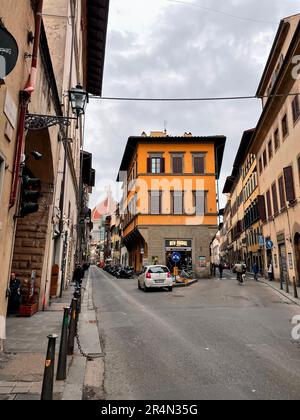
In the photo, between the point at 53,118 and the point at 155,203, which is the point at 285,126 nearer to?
the point at 155,203

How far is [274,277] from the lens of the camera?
26281 millimetres

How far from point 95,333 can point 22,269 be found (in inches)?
177

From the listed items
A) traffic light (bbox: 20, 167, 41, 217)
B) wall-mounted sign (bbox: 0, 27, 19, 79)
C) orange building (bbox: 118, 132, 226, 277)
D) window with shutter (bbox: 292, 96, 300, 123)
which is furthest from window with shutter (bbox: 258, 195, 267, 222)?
wall-mounted sign (bbox: 0, 27, 19, 79)

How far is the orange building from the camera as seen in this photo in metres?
34.4

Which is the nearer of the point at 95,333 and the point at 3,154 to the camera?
the point at 3,154

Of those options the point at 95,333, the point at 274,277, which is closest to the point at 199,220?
the point at 274,277

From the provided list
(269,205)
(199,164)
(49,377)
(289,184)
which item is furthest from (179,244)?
(49,377)

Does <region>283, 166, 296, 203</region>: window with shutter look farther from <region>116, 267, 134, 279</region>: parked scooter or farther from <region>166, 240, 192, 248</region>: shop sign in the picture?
<region>116, 267, 134, 279</region>: parked scooter

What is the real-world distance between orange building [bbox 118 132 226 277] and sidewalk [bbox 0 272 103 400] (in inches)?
1008

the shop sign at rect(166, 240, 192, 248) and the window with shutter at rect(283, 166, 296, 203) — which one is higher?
the window with shutter at rect(283, 166, 296, 203)

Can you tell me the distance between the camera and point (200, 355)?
20.0ft

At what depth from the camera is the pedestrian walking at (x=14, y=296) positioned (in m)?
10.1

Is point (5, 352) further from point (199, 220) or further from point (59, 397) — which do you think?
point (199, 220)
